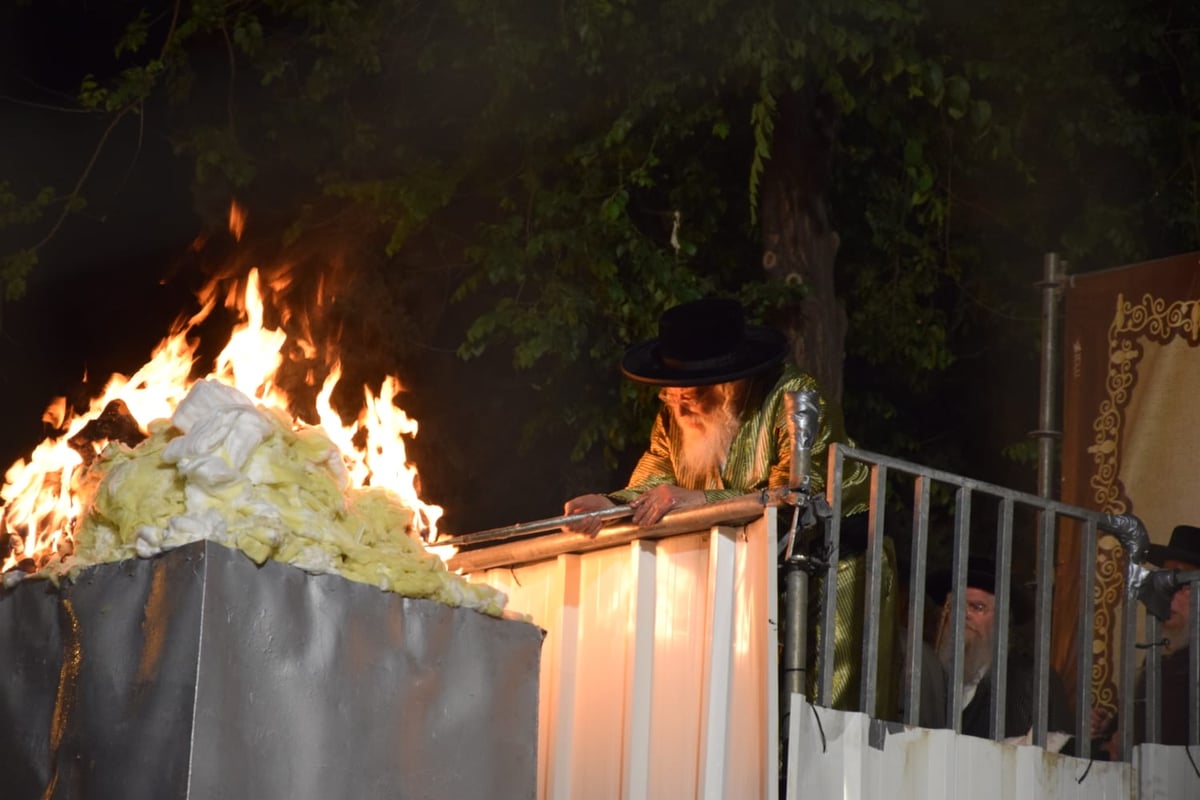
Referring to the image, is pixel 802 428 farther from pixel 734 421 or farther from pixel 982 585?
pixel 982 585

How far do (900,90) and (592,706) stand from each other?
7331mm

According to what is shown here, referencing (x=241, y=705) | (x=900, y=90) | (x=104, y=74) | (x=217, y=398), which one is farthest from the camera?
(x=104, y=74)

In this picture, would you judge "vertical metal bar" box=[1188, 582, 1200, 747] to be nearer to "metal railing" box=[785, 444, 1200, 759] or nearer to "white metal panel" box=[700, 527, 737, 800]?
"metal railing" box=[785, 444, 1200, 759]

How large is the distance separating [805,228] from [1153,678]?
17.6 feet

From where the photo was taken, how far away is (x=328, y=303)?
11.9 metres

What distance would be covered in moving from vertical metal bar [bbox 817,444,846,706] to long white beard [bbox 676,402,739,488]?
1.10m

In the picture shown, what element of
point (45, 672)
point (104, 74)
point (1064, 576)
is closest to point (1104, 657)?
point (1064, 576)

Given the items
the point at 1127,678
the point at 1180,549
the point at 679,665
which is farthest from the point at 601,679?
the point at 1180,549

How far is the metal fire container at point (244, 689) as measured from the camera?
407 cm

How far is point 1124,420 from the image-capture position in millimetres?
8031

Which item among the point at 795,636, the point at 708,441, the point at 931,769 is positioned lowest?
the point at 931,769

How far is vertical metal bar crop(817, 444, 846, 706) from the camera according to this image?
17.2ft

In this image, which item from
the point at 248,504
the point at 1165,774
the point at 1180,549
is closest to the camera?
the point at 248,504

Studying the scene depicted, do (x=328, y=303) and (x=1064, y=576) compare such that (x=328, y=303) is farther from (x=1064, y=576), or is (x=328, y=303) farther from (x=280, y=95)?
(x=1064, y=576)
